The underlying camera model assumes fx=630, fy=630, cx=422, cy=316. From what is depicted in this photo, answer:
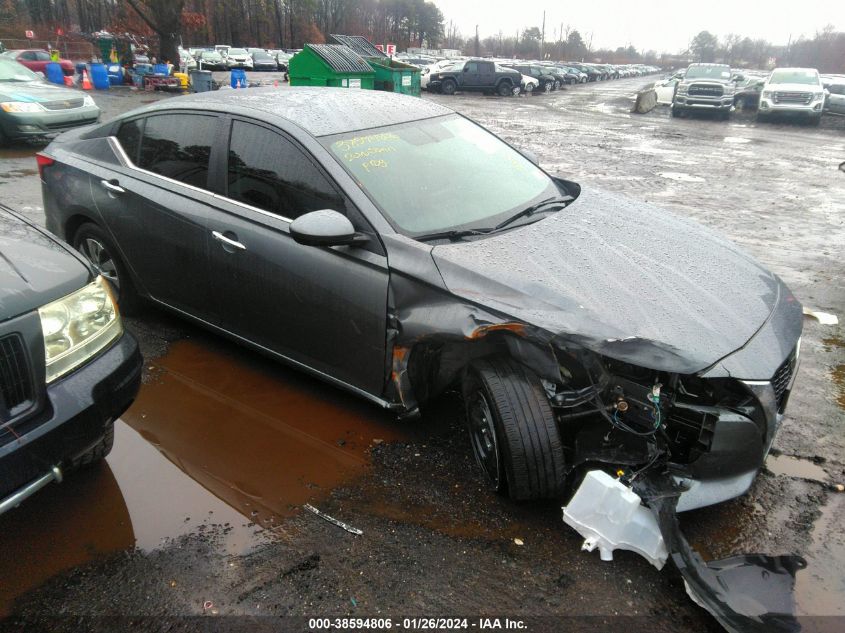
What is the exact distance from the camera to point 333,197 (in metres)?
Result: 3.11

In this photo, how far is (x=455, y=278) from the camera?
274 cm

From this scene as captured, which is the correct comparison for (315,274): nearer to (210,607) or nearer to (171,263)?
(171,263)

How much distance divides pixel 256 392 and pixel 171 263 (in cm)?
96

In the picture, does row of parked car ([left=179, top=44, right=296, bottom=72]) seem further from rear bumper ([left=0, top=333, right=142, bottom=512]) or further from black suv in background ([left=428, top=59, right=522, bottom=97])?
rear bumper ([left=0, top=333, right=142, bottom=512])

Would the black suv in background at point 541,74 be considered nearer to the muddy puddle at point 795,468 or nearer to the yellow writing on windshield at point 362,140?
the yellow writing on windshield at point 362,140

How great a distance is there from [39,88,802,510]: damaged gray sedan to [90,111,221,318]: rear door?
0.01 metres

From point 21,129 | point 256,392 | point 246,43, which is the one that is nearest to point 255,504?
point 256,392

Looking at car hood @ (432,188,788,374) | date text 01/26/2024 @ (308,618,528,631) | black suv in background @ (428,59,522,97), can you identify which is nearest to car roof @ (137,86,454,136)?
car hood @ (432,188,788,374)

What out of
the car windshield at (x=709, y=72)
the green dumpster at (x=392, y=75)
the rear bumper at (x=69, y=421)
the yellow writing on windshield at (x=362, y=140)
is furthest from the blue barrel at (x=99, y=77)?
the rear bumper at (x=69, y=421)

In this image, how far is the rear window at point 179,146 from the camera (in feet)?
12.0

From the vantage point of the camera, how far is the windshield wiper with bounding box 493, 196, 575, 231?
10.6ft

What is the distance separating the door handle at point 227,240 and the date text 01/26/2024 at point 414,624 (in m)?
1.94

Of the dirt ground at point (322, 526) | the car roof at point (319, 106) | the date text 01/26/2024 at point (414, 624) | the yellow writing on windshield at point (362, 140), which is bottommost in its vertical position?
the date text 01/26/2024 at point (414, 624)

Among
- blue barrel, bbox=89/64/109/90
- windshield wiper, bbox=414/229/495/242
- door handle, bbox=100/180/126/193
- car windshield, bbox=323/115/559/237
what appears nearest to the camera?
windshield wiper, bbox=414/229/495/242
